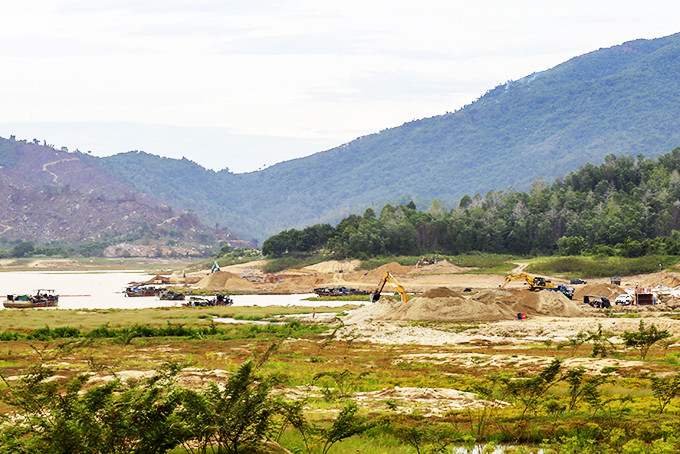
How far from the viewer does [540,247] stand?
155 m

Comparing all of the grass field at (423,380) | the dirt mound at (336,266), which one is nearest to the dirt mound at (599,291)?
the grass field at (423,380)

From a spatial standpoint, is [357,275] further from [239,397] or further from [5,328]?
[239,397]

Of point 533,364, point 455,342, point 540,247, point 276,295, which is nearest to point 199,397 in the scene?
point 533,364

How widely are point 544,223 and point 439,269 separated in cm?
3380

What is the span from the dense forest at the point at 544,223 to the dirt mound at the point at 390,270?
64.9 feet

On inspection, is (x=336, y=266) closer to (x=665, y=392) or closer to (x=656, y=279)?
(x=656, y=279)

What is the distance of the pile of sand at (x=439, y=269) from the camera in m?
133

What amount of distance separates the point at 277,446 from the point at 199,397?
249 cm

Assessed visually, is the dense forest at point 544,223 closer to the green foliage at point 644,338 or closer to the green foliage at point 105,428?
the green foliage at point 644,338

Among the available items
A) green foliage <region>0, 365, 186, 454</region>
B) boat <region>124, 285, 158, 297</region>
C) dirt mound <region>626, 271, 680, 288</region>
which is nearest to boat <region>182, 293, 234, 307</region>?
boat <region>124, 285, 158, 297</region>

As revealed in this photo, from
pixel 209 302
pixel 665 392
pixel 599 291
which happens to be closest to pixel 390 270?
pixel 599 291

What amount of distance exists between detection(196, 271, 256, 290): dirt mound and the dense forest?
37.8m

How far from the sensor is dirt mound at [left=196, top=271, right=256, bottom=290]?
124637mm

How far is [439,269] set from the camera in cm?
13475
